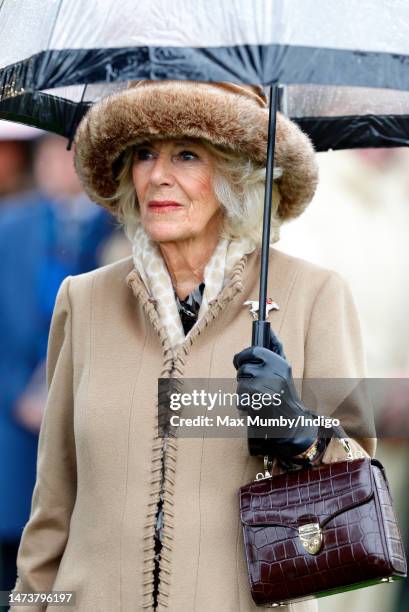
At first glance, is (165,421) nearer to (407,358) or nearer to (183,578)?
(183,578)

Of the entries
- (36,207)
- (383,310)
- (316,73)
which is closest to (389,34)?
(316,73)

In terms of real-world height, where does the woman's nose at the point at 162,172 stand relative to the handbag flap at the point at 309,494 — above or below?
above

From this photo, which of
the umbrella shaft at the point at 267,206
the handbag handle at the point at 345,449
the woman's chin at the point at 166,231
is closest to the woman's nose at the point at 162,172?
the woman's chin at the point at 166,231

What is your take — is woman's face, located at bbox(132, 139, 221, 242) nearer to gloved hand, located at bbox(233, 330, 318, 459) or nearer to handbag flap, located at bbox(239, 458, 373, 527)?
gloved hand, located at bbox(233, 330, 318, 459)

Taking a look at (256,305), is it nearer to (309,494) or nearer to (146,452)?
→ (146,452)

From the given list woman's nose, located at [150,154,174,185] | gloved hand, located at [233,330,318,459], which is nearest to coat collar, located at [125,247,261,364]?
woman's nose, located at [150,154,174,185]

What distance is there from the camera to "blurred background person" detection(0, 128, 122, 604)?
525 cm

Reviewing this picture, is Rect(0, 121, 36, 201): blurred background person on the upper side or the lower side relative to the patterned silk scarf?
upper

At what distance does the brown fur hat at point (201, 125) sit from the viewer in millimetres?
3490

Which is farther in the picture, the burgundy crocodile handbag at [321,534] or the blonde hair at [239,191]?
the blonde hair at [239,191]

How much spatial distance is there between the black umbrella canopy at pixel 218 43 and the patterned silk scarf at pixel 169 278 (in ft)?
Result: 2.78

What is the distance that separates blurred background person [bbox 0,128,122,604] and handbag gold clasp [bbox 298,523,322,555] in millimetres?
2219

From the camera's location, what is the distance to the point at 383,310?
520cm

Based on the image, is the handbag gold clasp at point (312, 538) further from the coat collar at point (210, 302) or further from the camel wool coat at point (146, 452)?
the coat collar at point (210, 302)
